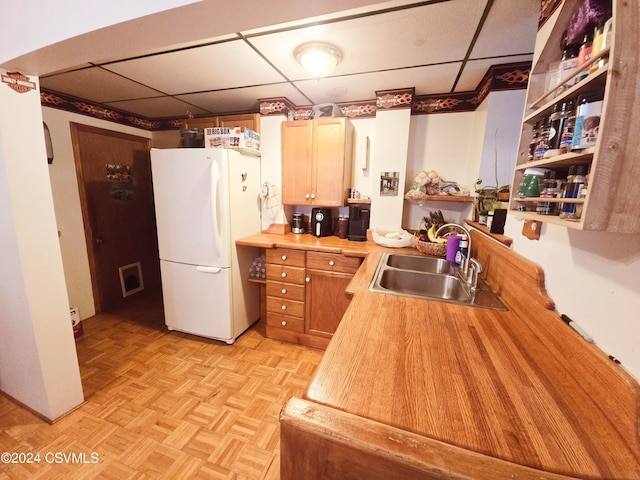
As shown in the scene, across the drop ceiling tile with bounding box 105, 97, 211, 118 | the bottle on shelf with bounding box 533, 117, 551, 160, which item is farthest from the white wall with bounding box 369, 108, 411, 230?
the drop ceiling tile with bounding box 105, 97, 211, 118

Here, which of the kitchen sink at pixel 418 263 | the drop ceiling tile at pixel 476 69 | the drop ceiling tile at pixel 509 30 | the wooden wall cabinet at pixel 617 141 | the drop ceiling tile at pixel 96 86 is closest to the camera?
the wooden wall cabinet at pixel 617 141

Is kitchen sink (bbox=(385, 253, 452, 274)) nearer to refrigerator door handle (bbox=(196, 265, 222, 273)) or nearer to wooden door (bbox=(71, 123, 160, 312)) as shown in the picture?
refrigerator door handle (bbox=(196, 265, 222, 273))

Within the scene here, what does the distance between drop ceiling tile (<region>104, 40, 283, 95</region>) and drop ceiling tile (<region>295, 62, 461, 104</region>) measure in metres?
0.37

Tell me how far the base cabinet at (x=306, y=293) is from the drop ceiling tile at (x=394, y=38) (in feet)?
4.49

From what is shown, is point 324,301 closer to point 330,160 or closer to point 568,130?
point 330,160

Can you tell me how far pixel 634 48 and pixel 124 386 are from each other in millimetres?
2693

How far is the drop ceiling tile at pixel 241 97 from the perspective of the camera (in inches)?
85.1

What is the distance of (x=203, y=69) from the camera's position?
1.79m

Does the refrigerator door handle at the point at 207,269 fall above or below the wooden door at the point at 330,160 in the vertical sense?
below

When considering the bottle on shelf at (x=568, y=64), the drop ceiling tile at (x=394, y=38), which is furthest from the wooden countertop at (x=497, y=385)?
the drop ceiling tile at (x=394, y=38)

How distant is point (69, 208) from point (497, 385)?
11.2 ft

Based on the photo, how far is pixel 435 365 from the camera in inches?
28.5

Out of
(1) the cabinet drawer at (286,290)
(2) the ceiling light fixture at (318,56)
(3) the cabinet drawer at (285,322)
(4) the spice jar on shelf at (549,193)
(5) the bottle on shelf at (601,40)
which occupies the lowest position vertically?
(3) the cabinet drawer at (285,322)

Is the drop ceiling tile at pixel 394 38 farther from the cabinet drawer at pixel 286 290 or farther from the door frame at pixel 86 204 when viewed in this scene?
the door frame at pixel 86 204
